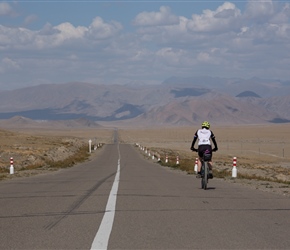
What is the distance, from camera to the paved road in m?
8.76

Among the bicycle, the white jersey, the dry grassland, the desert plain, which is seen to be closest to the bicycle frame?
the bicycle

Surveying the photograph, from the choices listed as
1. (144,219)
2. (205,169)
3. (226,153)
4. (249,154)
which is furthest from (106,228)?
(226,153)

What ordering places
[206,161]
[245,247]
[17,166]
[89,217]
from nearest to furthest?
[245,247] < [89,217] < [206,161] < [17,166]

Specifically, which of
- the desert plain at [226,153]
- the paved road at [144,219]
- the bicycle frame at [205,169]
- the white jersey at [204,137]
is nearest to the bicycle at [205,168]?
the bicycle frame at [205,169]

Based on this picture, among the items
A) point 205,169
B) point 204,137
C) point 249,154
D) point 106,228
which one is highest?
point 204,137

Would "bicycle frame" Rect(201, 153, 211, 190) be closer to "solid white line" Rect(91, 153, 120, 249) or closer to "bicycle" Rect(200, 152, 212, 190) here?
"bicycle" Rect(200, 152, 212, 190)

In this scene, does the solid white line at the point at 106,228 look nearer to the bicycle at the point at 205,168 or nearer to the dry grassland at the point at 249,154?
the bicycle at the point at 205,168

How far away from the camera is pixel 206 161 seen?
1719 centimetres

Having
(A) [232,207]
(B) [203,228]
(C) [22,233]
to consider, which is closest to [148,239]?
(B) [203,228]

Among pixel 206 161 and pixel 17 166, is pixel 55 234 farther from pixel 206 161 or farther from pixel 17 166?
Answer: pixel 17 166

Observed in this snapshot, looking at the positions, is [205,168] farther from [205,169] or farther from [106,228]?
[106,228]

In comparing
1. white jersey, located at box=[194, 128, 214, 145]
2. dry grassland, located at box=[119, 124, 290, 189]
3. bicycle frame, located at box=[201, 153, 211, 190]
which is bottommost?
dry grassland, located at box=[119, 124, 290, 189]

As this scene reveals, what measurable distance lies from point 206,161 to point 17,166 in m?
20.2

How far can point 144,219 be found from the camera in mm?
10945
